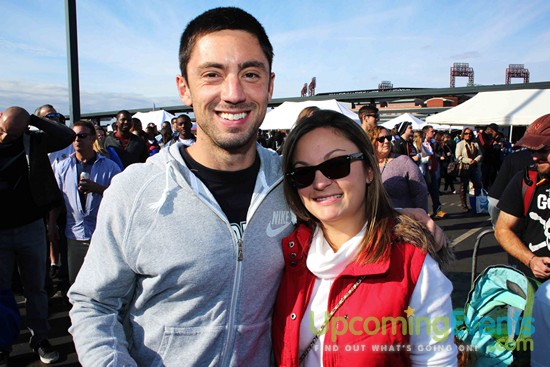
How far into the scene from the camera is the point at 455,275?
5.26 metres

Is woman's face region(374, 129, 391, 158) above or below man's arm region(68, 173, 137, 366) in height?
above

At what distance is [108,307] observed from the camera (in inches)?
55.9

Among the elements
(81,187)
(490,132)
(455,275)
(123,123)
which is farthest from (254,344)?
(490,132)

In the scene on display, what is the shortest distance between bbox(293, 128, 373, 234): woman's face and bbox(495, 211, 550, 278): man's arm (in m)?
1.74

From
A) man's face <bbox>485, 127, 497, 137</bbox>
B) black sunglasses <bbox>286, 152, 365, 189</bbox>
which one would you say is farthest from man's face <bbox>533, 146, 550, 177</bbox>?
man's face <bbox>485, 127, 497, 137</bbox>

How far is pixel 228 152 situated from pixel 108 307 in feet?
2.44

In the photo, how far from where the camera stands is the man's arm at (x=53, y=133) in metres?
3.54

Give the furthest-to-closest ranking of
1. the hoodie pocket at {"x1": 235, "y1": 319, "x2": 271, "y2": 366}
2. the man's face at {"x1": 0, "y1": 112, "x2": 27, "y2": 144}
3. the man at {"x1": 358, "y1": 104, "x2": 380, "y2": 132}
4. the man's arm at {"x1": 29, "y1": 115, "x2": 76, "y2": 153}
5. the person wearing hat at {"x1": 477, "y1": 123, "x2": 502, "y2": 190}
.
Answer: the person wearing hat at {"x1": 477, "y1": 123, "x2": 502, "y2": 190}, the man at {"x1": 358, "y1": 104, "x2": 380, "y2": 132}, the man's arm at {"x1": 29, "y1": 115, "x2": 76, "y2": 153}, the man's face at {"x1": 0, "y1": 112, "x2": 27, "y2": 144}, the hoodie pocket at {"x1": 235, "y1": 319, "x2": 271, "y2": 366}

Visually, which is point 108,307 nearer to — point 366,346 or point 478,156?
point 366,346

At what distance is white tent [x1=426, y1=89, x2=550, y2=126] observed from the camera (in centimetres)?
891

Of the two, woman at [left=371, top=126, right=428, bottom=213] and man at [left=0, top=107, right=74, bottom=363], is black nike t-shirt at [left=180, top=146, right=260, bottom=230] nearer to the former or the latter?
man at [left=0, top=107, right=74, bottom=363]

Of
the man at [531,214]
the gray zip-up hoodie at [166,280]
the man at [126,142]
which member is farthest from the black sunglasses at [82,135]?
the man at [531,214]

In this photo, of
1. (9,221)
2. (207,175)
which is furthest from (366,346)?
(9,221)

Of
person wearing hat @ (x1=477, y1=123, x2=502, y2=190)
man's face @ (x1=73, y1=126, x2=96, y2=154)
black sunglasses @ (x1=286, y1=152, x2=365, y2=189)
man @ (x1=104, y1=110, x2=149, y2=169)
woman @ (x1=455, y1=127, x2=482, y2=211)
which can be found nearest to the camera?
black sunglasses @ (x1=286, y1=152, x2=365, y2=189)
